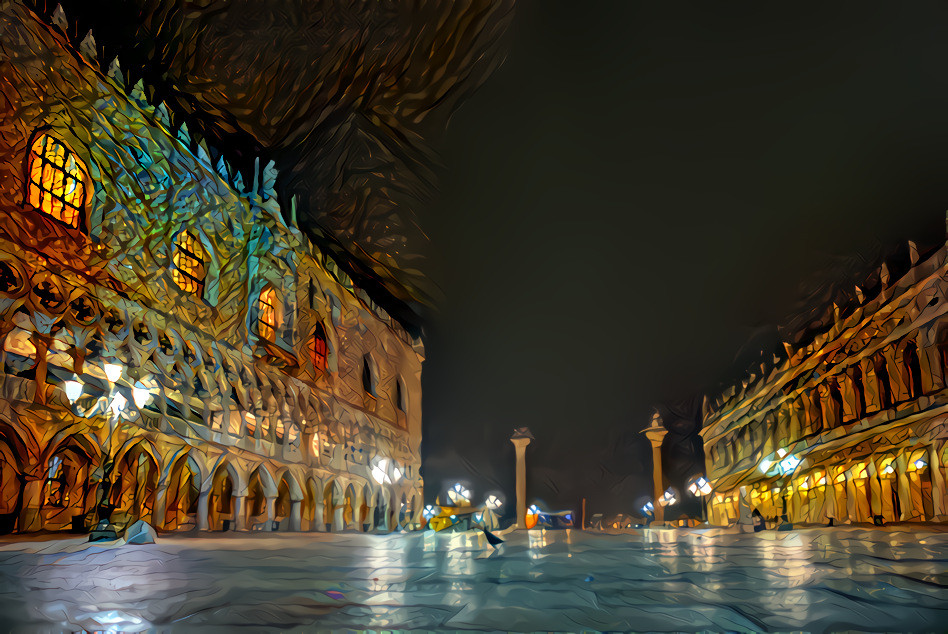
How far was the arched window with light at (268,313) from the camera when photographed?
93.3 ft

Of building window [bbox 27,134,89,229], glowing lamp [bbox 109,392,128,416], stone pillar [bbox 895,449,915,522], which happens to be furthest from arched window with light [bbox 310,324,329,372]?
stone pillar [bbox 895,449,915,522]

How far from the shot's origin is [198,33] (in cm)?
2156

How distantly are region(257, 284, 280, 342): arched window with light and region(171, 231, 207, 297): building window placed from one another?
3.72 metres

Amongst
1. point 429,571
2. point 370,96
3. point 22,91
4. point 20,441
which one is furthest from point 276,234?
point 429,571

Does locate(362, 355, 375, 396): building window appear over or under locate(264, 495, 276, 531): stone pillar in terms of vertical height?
over

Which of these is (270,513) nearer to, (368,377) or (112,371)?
(112,371)

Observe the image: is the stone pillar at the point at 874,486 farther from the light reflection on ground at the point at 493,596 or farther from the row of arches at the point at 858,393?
the light reflection on ground at the point at 493,596

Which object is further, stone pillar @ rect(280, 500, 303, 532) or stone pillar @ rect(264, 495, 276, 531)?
stone pillar @ rect(280, 500, 303, 532)

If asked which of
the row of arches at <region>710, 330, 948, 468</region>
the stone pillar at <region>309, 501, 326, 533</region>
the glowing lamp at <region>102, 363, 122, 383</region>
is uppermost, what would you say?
the row of arches at <region>710, 330, 948, 468</region>

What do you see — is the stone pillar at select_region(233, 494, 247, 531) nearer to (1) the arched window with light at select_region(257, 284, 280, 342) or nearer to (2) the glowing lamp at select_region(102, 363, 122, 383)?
(1) the arched window with light at select_region(257, 284, 280, 342)

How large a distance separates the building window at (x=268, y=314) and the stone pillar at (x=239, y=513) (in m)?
6.52

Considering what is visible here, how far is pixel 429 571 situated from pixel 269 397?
2242 centimetres

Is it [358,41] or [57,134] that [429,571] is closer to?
[57,134]

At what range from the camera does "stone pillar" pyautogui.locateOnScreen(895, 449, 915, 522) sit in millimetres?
24391
